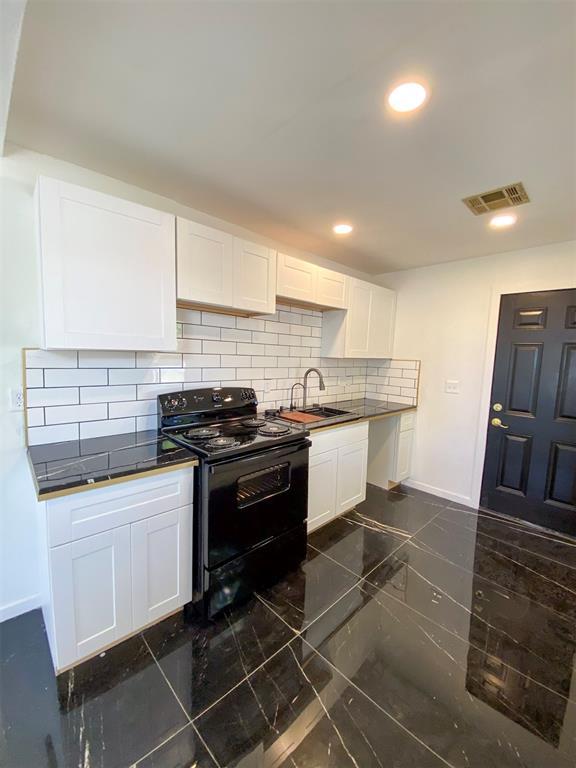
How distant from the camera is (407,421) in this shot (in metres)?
3.31

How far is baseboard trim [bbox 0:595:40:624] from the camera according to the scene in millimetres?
1613

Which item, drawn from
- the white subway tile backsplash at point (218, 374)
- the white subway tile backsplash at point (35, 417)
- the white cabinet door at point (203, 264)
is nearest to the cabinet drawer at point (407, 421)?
the white subway tile backsplash at point (218, 374)

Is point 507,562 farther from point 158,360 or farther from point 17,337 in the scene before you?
point 17,337

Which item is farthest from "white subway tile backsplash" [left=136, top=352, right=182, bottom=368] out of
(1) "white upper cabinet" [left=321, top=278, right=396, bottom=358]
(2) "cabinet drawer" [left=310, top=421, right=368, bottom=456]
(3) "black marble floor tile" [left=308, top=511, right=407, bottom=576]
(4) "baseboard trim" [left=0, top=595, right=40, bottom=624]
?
(3) "black marble floor tile" [left=308, top=511, right=407, bottom=576]

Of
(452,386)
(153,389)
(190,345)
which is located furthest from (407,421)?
Result: (153,389)

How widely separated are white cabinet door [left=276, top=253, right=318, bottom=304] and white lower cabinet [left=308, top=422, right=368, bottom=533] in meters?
1.06

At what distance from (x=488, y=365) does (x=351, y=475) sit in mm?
1625

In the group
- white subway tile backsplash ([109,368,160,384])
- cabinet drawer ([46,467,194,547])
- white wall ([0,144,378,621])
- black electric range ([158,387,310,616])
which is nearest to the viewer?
cabinet drawer ([46,467,194,547])

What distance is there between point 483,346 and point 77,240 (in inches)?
125

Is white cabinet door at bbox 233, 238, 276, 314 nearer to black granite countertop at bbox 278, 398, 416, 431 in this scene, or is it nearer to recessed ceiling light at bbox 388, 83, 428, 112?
black granite countertop at bbox 278, 398, 416, 431

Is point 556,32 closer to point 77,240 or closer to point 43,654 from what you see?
point 77,240

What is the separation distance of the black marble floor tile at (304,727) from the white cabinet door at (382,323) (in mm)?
2590

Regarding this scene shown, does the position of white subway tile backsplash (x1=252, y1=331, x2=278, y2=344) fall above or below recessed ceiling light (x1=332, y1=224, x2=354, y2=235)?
below

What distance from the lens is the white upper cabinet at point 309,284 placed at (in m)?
2.34
